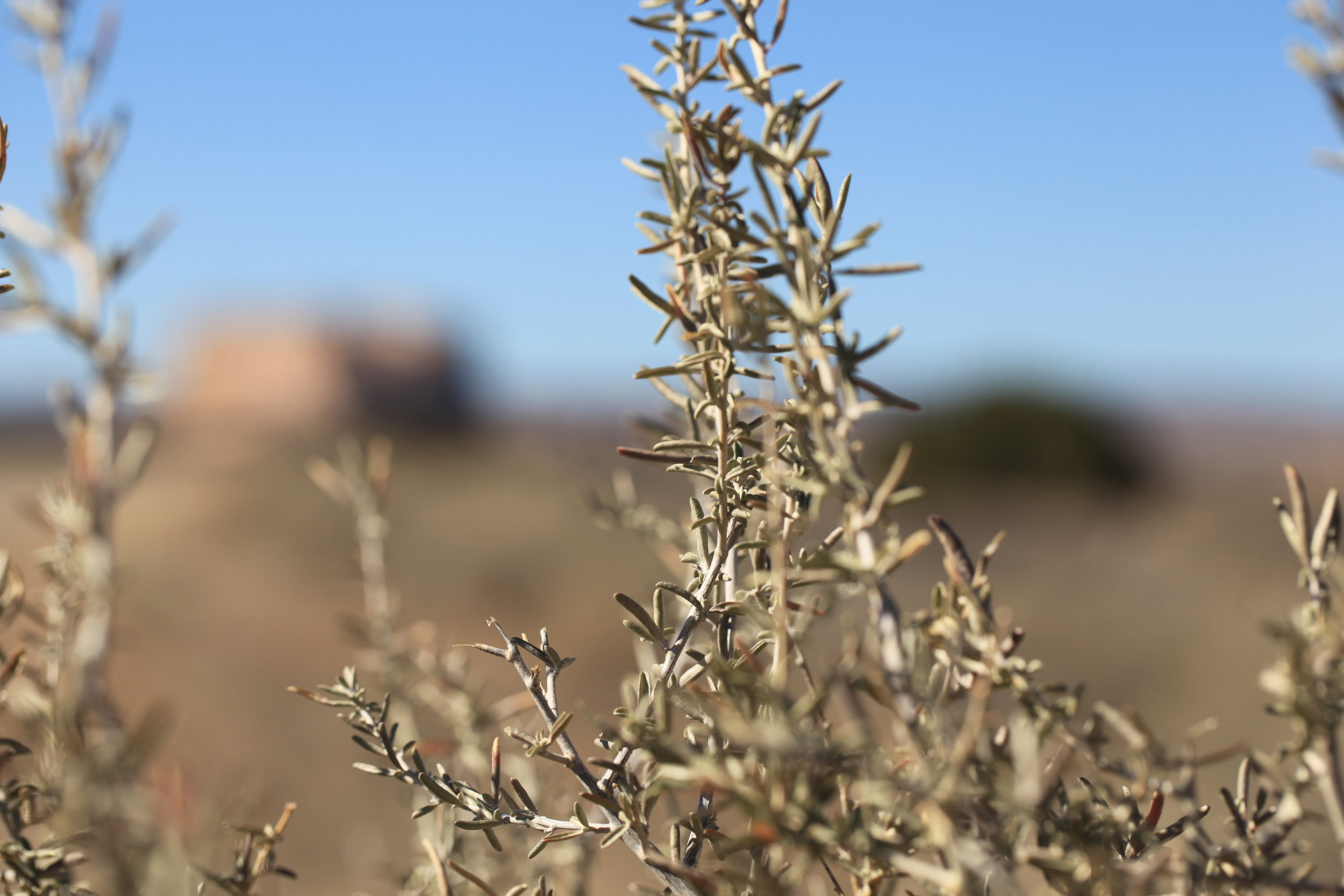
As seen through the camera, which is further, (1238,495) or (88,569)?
(1238,495)

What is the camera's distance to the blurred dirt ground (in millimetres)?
5941

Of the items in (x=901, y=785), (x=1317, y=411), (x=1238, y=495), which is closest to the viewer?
(x=901, y=785)

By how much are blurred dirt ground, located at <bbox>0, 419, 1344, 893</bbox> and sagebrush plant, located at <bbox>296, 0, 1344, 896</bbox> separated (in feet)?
10.1

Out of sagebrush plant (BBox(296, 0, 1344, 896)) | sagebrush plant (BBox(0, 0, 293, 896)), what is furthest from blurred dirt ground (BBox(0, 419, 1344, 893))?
sagebrush plant (BBox(296, 0, 1344, 896))

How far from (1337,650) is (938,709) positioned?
0.59ft

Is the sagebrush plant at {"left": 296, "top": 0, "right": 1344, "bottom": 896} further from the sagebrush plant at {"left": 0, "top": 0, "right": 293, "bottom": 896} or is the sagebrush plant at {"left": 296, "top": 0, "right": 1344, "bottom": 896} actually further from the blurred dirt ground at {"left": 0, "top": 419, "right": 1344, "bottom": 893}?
the blurred dirt ground at {"left": 0, "top": 419, "right": 1344, "bottom": 893}

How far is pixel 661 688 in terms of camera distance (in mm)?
475

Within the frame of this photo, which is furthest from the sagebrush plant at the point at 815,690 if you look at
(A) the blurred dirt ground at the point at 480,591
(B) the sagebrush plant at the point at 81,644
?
(A) the blurred dirt ground at the point at 480,591

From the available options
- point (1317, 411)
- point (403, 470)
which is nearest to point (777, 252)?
point (403, 470)

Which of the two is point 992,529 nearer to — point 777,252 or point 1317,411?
point 777,252

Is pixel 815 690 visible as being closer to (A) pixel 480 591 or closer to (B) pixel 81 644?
(B) pixel 81 644

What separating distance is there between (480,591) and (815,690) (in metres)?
8.73

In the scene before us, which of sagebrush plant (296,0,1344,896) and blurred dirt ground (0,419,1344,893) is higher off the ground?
sagebrush plant (296,0,1344,896)

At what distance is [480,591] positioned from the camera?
29.0 feet
